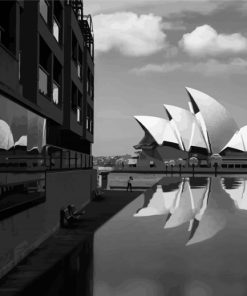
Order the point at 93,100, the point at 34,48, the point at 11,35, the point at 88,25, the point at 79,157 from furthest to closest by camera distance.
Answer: the point at 93,100
the point at 88,25
the point at 79,157
the point at 34,48
the point at 11,35

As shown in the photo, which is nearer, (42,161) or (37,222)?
(37,222)

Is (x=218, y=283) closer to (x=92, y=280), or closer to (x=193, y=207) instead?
(x=92, y=280)

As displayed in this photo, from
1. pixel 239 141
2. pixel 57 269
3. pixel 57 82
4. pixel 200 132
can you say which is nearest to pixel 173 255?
pixel 57 269

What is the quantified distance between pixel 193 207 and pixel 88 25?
17536 mm

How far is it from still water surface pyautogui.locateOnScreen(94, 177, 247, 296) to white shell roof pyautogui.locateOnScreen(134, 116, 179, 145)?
92.3 metres

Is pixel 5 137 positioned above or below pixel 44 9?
below

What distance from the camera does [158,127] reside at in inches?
4331

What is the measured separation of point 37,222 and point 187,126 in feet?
300

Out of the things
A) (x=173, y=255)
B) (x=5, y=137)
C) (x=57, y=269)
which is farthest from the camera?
(x=173, y=255)

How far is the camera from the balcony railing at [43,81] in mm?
16966

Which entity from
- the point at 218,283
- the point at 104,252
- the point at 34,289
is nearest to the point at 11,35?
the point at 104,252

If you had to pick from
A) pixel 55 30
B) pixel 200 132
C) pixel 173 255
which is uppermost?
pixel 200 132

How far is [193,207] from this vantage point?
20.0 meters

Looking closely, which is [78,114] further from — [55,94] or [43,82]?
[43,82]
